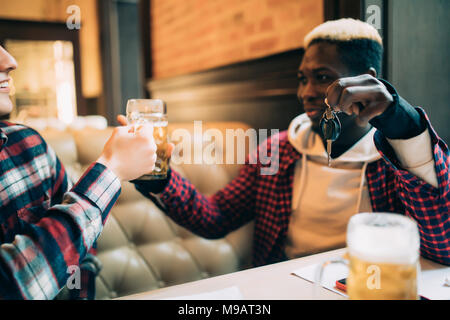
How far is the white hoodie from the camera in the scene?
1107 millimetres

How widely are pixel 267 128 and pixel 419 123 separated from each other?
1.10 meters

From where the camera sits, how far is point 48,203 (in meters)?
0.92

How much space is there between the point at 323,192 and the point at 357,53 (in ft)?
1.40

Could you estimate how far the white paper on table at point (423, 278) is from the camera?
689mm

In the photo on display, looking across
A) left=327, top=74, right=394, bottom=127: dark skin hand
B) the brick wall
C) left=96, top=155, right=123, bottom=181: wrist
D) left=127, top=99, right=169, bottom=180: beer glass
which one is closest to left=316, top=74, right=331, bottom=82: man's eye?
left=327, top=74, right=394, bottom=127: dark skin hand

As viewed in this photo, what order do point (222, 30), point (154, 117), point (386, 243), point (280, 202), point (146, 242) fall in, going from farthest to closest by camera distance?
point (222, 30), point (146, 242), point (280, 202), point (154, 117), point (386, 243)

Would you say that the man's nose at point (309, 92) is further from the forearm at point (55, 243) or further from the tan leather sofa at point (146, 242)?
the forearm at point (55, 243)

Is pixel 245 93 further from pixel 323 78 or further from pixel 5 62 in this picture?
pixel 5 62

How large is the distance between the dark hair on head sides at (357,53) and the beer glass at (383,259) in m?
0.68

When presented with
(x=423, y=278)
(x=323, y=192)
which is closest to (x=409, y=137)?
(x=423, y=278)

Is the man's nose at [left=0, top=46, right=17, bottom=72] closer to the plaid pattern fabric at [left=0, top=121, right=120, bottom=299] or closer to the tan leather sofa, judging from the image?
the plaid pattern fabric at [left=0, top=121, right=120, bottom=299]

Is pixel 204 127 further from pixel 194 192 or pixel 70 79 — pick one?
pixel 70 79

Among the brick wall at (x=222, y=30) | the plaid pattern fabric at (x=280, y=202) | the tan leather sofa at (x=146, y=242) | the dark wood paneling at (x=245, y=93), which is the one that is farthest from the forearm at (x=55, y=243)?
the brick wall at (x=222, y=30)
